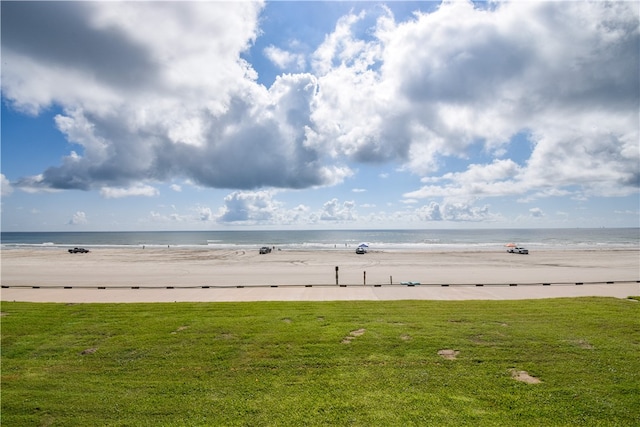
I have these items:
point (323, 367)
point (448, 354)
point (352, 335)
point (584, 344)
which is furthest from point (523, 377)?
point (323, 367)

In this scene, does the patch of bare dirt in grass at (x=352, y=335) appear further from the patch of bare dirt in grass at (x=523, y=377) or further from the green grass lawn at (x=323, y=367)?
the patch of bare dirt in grass at (x=523, y=377)

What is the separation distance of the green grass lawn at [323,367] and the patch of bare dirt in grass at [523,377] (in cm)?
10

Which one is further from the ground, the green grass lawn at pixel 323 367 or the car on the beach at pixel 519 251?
the green grass lawn at pixel 323 367

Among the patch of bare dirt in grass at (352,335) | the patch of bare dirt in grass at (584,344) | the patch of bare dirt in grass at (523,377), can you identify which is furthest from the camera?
the patch of bare dirt in grass at (352,335)

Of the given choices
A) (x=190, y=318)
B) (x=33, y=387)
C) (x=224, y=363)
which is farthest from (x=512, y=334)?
(x=33, y=387)

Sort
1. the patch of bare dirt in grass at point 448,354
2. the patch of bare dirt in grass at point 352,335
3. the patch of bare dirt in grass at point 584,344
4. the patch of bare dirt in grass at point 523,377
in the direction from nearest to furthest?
the patch of bare dirt in grass at point 523,377 → the patch of bare dirt in grass at point 448,354 → the patch of bare dirt in grass at point 584,344 → the patch of bare dirt in grass at point 352,335

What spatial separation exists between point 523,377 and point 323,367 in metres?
4.71

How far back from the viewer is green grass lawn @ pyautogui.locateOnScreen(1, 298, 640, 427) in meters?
6.59

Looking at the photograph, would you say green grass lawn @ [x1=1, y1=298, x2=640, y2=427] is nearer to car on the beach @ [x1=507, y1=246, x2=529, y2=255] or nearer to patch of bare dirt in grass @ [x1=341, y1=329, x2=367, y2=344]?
patch of bare dirt in grass @ [x1=341, y1=329, x2=367, y2=344]

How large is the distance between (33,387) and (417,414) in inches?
337

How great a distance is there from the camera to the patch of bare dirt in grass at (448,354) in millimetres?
8906

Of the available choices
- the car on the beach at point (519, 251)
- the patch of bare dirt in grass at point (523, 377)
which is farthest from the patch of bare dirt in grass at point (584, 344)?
the car on the beach at point (519, 251)

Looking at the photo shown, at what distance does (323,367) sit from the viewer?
843 cm

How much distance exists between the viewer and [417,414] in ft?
21.2
